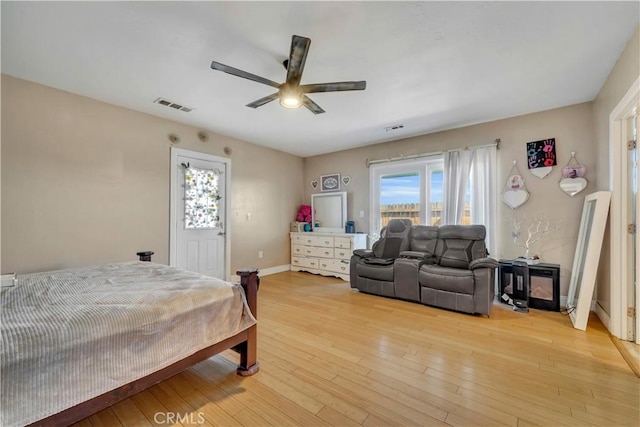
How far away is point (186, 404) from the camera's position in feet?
5.36

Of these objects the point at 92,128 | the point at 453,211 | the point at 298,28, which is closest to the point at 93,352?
the point at 298,28

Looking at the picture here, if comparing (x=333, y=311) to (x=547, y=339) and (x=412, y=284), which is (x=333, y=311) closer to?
(x=412, y=284)

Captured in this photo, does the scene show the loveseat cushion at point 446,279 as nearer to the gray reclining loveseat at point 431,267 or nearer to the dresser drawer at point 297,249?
the gray reclining loveseat at point 431,267

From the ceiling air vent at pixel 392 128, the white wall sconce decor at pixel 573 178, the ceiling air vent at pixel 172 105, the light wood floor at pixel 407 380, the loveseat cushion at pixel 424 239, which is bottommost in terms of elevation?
the light wood floor at pixel 407 380

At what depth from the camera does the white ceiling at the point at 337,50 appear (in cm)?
184

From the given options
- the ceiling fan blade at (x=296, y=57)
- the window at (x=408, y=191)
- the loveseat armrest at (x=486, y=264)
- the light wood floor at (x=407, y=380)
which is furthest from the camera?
the window at (x=408, y=191)

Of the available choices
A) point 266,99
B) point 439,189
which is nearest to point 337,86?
point 266,99

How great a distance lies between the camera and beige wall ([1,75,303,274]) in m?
2.70

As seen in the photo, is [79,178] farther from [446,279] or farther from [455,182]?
[455,182]

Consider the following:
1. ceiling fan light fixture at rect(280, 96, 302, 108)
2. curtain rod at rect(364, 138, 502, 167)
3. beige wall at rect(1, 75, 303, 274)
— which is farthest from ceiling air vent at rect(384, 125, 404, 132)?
beige wall at rect(1, 75, 303, 274)

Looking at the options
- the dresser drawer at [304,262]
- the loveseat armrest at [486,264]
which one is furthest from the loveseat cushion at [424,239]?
the dresser drawer at [304,262]

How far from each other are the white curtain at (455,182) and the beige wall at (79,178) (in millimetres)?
3731

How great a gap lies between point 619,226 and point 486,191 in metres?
1.52

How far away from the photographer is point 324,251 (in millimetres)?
5207
